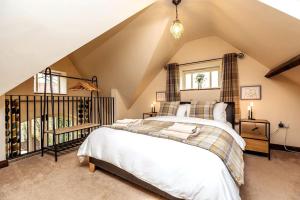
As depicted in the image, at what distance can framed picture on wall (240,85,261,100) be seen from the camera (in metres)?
3.15

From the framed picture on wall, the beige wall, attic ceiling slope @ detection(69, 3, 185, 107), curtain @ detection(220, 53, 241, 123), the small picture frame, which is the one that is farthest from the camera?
the small picture frame

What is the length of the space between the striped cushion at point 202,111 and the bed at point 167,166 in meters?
1.56

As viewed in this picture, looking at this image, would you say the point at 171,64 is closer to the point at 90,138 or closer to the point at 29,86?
the point at 90,138

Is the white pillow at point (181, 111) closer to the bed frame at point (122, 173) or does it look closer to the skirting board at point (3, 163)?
the bed frame at point (122, 173)

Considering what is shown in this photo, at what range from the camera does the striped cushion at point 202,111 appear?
115 inches

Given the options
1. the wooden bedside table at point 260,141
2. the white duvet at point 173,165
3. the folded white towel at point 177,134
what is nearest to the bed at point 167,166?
the white duvet at point 173,165

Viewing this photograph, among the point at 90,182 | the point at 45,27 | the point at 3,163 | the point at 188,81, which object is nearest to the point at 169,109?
the point at 188,81

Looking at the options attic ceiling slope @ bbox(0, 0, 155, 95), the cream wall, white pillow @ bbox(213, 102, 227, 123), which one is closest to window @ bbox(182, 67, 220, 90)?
the cream wall

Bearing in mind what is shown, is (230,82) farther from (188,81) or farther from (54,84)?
(54,84)

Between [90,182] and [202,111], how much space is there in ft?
7.28

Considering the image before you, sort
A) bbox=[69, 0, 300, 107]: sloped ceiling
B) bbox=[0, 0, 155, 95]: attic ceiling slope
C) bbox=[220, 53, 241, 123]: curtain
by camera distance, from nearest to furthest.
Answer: bbox=[0, 0, 155, 95]: attic ceiling slope
bbox=[69, 0, 300, 107]: sloped ceiling
bbox=[220, 53, 241, 123]: curtain

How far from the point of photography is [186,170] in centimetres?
128

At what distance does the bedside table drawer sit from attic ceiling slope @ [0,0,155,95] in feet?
9.47

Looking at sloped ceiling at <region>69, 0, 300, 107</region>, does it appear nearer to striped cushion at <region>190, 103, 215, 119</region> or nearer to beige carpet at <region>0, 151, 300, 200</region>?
striped cushion at <region>190, 103, 215, 119</region>
